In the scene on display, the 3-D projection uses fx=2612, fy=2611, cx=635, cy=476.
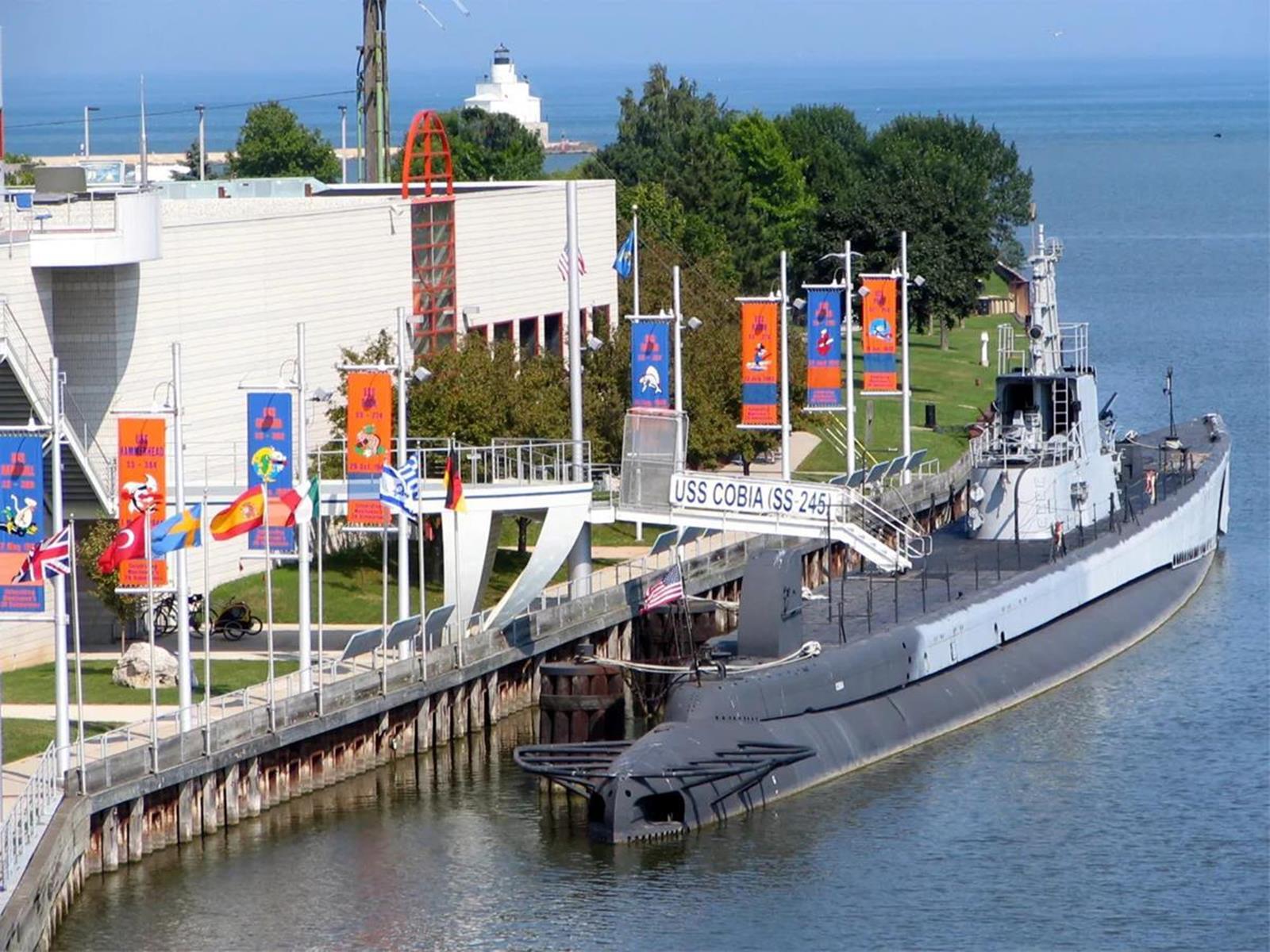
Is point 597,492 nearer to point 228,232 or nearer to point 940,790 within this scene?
point 228,232

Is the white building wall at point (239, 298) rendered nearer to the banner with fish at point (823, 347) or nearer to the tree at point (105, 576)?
the tree at point (105, 576)

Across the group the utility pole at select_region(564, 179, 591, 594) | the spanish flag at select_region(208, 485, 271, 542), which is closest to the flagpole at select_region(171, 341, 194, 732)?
the spanish flag at select_region(208, 485, 271, 542)

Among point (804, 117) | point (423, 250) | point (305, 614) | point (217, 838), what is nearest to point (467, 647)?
point (305, 614)

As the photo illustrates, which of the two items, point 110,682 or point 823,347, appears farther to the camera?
point 823,347

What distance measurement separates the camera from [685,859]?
53.3m

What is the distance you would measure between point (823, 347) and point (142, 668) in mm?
30542

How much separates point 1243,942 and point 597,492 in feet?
102

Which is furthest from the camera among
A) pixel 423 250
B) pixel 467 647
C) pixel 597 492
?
pixel 423 250

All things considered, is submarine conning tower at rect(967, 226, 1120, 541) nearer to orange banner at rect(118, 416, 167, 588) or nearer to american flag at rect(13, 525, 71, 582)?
orange banner at rect(118, 416, 167, 588)

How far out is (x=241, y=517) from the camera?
185ft

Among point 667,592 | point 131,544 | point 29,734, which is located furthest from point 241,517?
point 667,592

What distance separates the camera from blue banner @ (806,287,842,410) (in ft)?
281

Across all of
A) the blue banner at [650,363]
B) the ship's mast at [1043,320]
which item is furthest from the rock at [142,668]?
the ship's mast at [1043,320]

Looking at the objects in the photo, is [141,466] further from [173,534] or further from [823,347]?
[823,347]
